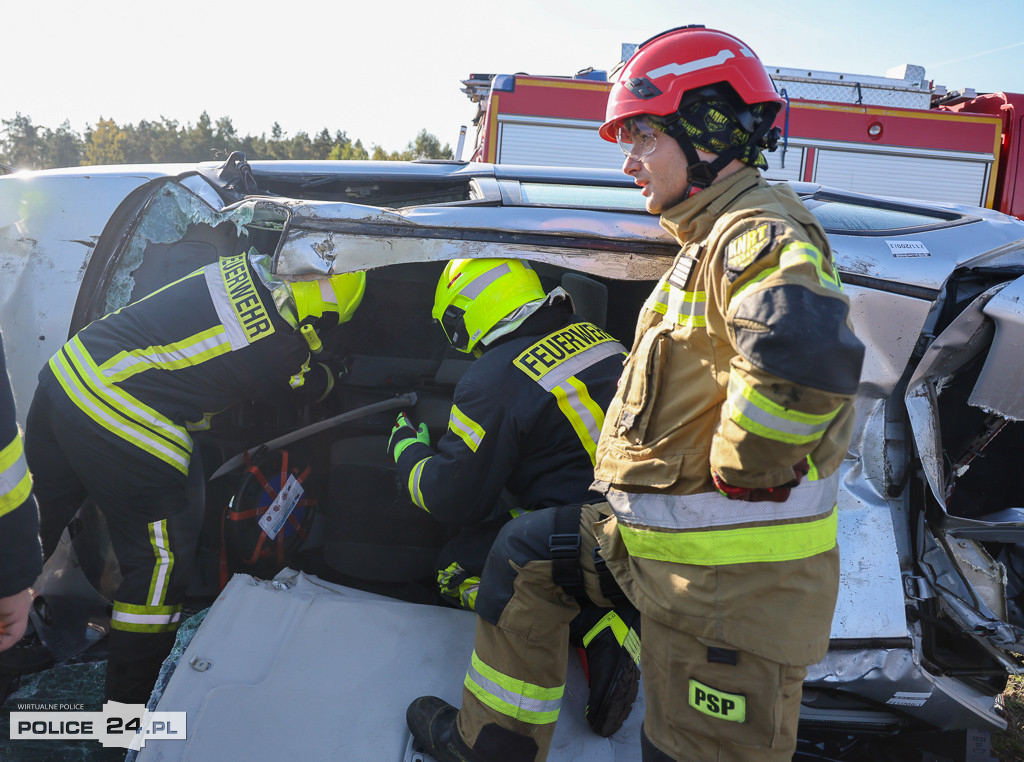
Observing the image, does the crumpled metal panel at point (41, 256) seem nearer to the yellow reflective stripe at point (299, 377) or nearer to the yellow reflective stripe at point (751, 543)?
the yellow reflective stripe at point (299, 377)

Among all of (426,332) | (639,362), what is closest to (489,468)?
(639,362)

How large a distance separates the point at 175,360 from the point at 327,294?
1.84 ft

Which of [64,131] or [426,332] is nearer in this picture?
[426,332]

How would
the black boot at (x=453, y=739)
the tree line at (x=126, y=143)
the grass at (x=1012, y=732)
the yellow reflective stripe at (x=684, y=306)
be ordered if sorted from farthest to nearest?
the tree line at (x=126, y=143)
the grass at (x=1012, y=732)
the black boot at (x=453, y=739)
the yellow reflective stripe at (x=684, y=306)

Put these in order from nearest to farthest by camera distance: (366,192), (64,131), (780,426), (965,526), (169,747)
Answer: (780,426)
(169,747)
(965,526)
(366,192)
(64,131)

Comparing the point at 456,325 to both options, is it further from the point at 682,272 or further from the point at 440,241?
the point at 682,272

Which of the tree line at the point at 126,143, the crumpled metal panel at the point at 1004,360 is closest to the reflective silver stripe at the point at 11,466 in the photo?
the crumpled metal panel at the point at 1004,360

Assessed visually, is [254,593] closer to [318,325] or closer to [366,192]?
[318,325]

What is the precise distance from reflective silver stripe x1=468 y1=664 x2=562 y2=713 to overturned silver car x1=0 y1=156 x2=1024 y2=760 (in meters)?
0.22

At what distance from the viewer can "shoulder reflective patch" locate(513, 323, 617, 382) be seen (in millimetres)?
2193

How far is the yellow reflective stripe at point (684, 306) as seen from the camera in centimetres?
151

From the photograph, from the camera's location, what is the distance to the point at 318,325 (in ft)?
8.48

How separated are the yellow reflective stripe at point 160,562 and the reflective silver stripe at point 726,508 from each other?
1.70 m

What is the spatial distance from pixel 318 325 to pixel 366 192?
84 cm
